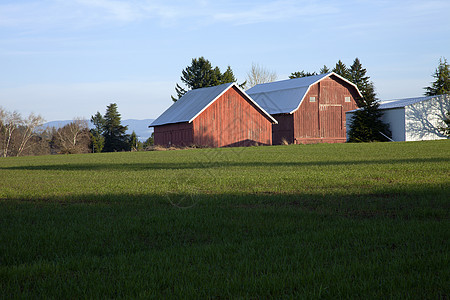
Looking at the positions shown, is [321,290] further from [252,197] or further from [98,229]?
[252,197]

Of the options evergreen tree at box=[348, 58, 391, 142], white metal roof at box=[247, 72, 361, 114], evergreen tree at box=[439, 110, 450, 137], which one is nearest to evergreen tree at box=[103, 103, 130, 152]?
white metal roof at box=[247, 72, 361, 114]

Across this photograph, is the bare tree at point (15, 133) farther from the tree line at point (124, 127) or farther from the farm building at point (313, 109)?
the farm building at point (313, 109)

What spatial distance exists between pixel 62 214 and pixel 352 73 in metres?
91.7

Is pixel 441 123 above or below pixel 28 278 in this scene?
above

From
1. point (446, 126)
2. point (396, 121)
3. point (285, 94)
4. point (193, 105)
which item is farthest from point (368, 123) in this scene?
point (193, 105)

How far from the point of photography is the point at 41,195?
9328mm

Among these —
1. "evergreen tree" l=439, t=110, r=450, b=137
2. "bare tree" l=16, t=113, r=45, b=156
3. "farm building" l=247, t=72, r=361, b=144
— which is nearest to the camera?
"evergreen tree" l=439, t=110, r=450, b=137

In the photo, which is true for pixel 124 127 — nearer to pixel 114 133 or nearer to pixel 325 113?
pixel 114 133

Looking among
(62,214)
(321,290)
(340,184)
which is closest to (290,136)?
(340,184)

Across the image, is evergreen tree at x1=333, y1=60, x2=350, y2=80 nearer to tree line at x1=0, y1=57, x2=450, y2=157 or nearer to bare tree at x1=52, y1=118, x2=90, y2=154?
tree line at x1=0, y1=57, x2=450, y2=157

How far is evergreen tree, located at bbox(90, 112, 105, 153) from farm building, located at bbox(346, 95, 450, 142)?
56463 mm

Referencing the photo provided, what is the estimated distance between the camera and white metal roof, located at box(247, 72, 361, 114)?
47941 mm

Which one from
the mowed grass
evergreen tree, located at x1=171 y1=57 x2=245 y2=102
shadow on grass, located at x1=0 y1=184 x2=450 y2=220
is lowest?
the mowed grass

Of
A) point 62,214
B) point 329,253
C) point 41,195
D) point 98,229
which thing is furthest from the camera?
point 41,195
